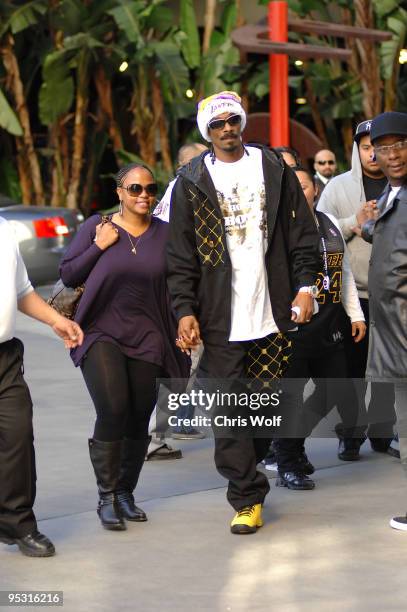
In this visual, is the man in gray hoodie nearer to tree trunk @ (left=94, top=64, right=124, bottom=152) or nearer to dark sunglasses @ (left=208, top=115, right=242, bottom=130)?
dark sunglasses @ (left=208, top=115, right=242, bottom=130)

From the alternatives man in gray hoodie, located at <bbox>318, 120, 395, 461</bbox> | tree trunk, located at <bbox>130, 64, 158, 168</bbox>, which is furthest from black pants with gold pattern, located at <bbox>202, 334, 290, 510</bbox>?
tree trunk, located at <bbox>130, 64, 158, 168</bbox>

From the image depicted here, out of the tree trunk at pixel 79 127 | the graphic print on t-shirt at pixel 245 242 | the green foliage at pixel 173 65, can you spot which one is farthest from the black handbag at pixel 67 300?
the tree trunk at pixel 79 127

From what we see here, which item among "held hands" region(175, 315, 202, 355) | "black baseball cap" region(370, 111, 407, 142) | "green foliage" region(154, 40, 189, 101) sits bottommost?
"held hands" region(175, 315, 202, 355)

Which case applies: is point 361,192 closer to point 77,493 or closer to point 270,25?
point 77,493

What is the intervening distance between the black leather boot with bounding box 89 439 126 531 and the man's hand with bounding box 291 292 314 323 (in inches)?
39.5

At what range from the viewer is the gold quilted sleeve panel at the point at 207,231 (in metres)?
5.98

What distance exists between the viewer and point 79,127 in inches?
784

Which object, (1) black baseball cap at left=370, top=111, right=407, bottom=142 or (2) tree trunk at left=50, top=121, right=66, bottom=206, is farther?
(2) tree trunk at left=50, top=121, right=66, bottom=206

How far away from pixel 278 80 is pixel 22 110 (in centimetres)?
500

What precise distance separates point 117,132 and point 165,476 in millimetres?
13818

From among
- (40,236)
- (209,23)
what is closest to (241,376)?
(40,236)

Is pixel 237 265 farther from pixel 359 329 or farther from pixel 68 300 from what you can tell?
pixel 359 329

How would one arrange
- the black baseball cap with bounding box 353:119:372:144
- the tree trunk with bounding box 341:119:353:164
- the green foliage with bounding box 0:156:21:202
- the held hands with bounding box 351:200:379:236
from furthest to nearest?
the green foliage with bounding box 0:156:21:202 < the tree trunk with bounding box 341:119:353:164 < the black baseball cap with bounding box 353:119:372:144 < the held hands with bounding box 351:200:379:236

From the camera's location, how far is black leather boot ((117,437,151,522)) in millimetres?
6305
